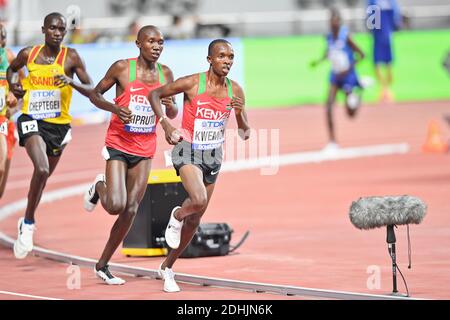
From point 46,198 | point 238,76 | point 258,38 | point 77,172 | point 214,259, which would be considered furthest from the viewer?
point 258,38

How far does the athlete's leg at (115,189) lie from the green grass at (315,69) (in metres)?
18.7

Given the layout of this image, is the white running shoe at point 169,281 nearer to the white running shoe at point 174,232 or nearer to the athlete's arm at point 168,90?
the white running shoe at point 174,232

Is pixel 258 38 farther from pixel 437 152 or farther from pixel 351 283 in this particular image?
pixel 351 283

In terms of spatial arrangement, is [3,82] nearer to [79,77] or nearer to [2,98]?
[2,98]

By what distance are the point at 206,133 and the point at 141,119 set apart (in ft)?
2.77

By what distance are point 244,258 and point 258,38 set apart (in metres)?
18.7

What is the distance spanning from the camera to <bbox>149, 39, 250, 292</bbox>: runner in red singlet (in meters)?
12.7

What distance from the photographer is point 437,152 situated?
27.0m

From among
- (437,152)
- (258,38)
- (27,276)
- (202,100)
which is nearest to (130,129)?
(202,100)

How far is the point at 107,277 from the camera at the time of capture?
43.2 feet

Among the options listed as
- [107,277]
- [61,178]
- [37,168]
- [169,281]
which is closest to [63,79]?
[37,168]

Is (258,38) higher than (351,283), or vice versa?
(258,38)

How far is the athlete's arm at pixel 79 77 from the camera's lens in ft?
46.8

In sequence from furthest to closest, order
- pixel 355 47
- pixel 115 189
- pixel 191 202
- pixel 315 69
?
pixel 315 69
pixel 355 47
pixel 115 189
pixel 191 202
